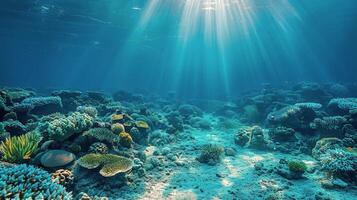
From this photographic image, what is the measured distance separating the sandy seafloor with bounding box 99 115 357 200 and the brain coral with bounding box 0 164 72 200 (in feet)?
7.81

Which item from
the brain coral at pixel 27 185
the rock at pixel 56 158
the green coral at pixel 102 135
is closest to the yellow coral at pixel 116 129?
the green coral at pixel 102 135

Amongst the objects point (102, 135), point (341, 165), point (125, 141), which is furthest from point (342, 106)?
point (102, 135)

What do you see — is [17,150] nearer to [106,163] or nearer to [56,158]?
Result: [56,158]

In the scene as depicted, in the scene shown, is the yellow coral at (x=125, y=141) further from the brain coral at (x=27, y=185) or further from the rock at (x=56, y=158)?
the brain coral at (x=27, y=185)

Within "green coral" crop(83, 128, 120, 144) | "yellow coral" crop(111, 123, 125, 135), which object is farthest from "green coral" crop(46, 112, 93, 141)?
"yellow coral" crop(111, 123, 125, 135)

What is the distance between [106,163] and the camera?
742 centimetres

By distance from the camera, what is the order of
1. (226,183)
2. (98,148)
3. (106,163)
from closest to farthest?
1. (106,163)
2. (226,183)
3. (98,148)

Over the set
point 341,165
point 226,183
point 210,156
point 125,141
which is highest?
point 341,165

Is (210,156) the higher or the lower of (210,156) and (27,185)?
the lower

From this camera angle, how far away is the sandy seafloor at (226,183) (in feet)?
23.3

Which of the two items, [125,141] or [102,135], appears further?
[125,141]

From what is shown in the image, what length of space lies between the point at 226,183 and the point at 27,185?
5.60 m

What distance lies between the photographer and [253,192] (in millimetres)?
7363

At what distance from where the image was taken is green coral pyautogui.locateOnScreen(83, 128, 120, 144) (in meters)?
8.68
